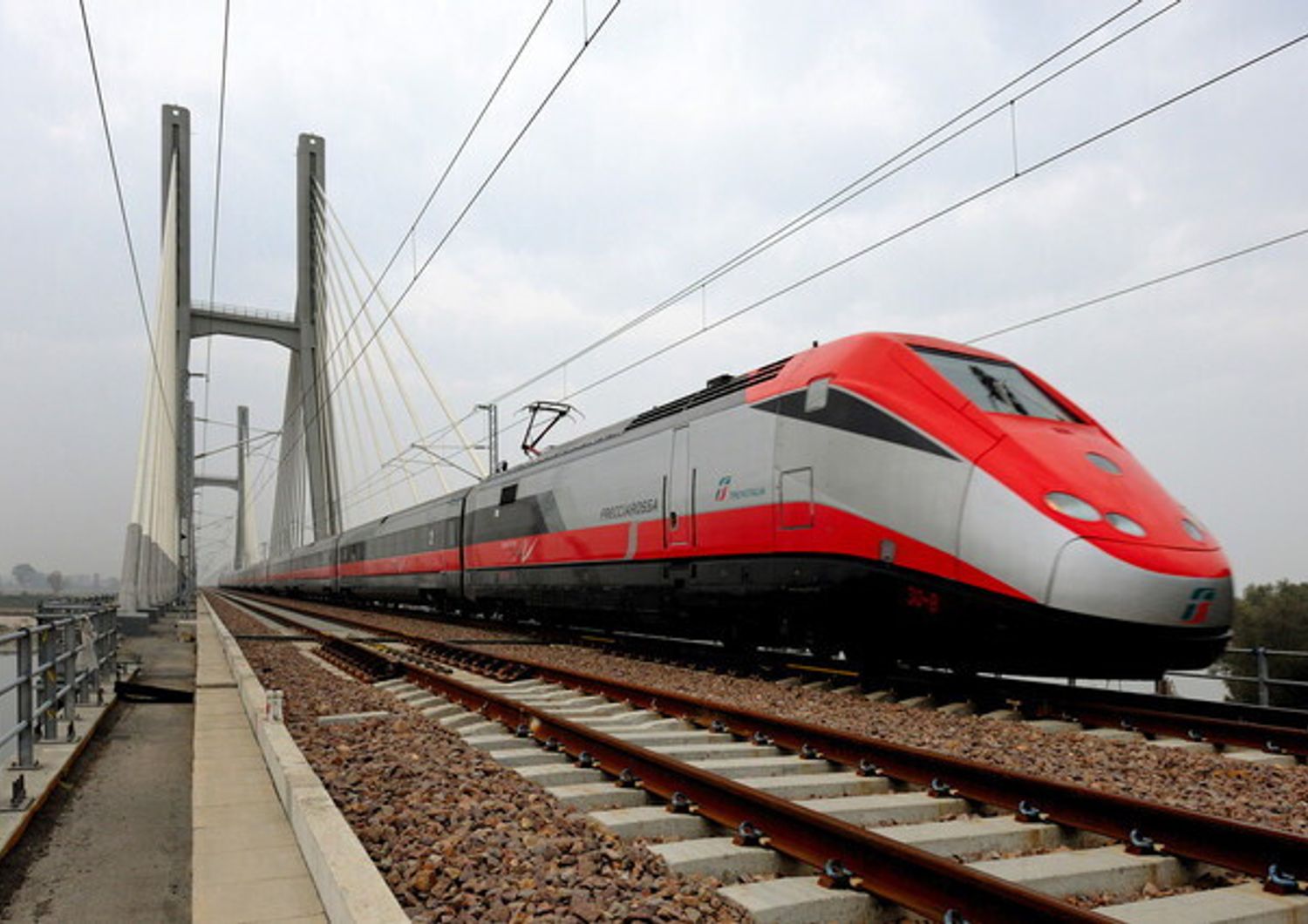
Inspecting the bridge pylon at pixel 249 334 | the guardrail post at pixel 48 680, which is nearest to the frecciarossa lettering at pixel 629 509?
the guardrail post at pixel 48 680

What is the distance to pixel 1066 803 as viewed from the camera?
449 cm

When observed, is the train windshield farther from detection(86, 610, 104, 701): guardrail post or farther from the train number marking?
detection(86, 610, 104, 701): guardrail post

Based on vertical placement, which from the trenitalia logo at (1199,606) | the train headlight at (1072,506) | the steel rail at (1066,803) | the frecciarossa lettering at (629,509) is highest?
the frecciarossa lettering at (629,509)

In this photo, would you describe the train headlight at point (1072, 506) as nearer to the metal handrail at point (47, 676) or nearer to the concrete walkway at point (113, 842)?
the concrete walkway at point (113, 842)

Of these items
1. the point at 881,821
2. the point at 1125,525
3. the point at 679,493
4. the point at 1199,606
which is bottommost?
the point at 881,821

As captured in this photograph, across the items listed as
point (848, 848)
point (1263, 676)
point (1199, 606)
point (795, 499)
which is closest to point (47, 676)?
point (848, 848)

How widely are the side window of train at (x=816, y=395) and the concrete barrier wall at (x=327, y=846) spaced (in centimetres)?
552

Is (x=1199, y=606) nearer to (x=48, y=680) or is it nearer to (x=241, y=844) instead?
(x=241, y=844)

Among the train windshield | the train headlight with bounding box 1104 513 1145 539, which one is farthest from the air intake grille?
the train headlight with bounding box 1104 513 1145 539

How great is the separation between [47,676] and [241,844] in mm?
3544

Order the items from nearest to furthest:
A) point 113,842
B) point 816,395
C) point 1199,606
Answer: point 113,842
point 1199,606
point 816,395

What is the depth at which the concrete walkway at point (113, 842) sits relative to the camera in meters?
4.07

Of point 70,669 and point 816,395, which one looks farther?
point 816,395

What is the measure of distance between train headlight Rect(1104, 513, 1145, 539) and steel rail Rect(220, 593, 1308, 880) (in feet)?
9.55
